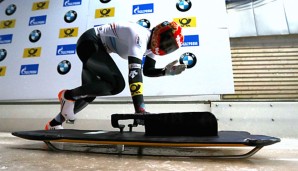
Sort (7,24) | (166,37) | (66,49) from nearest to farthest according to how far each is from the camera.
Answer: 1. (166,37)
2. (66,49)
3. (7,24)

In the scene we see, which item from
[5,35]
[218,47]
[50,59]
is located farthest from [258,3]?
[5,35]

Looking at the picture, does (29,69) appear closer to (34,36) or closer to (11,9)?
(34,36)

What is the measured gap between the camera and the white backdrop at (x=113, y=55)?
243 centimetres

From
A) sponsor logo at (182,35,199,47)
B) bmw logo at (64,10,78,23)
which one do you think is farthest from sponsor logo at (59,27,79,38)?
sponsor logo at (182,35,199,47)

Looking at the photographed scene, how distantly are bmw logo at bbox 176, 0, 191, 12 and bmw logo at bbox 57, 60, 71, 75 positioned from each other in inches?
64.4

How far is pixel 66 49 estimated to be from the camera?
9.47 ft

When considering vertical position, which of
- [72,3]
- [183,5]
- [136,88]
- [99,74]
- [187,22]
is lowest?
[136,88]

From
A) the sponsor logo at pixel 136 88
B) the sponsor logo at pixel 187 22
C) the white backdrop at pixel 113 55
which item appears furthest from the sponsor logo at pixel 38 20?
the sponsor logo at pixel 136 88

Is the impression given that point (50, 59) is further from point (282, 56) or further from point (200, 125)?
point (282, 56)

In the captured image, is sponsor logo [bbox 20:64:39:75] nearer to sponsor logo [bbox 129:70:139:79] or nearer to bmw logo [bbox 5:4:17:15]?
bmw logo [bbox 5:4:17:15]

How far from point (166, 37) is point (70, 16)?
6.82ft

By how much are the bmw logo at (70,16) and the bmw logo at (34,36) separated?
0.45 metres

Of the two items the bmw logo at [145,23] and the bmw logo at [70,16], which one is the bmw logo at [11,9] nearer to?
the bmw logo at [70,16]

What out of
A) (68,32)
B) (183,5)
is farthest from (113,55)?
(183,5)
